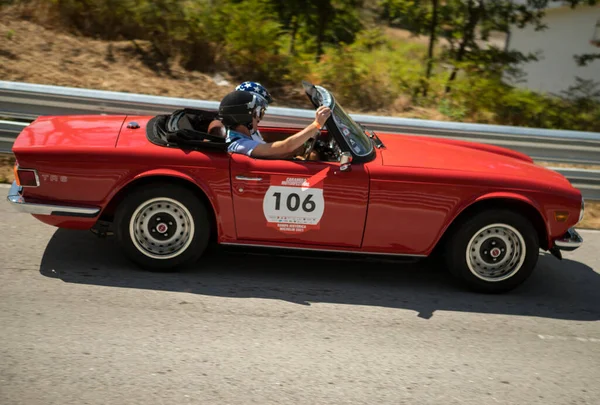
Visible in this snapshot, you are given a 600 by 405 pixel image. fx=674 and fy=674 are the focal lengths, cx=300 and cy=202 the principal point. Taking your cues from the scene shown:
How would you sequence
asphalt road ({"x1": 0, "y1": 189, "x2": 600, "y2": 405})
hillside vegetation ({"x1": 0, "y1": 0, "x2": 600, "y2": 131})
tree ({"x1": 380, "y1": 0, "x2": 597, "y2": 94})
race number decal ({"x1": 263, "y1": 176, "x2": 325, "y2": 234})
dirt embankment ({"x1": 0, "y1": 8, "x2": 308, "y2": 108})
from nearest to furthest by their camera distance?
asphalt road ({"x1": 0, "y1": 189, "x2": 600, "y2": 405})
race number decal ({"x1": 263, "y1": 176, "x2": 325, "y2": 234})
dirt embankment ({"x1": 0, "y1": 8, "x2": 308, "y2": 108})
hillside vegetation ({"x1": 0, "y1": 0, "x2": 600, "y2": 131})
tree ({"x1": 380, "y1": 0, "x2": 597, "y2": 94})

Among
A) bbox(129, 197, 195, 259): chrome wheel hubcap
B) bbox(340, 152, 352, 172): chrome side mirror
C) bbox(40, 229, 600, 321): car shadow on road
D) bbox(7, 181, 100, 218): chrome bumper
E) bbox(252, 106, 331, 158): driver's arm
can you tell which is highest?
bbox(252, 106, 331, 158): driver's arm

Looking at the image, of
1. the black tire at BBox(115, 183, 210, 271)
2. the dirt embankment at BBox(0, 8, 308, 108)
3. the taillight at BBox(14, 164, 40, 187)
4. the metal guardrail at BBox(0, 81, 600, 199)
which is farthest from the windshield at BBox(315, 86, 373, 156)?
the dirt embankment at BBox(0, 8, 308, 108)

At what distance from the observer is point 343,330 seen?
453cm

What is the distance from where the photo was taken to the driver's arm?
502 cm

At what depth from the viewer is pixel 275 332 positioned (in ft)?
14.5

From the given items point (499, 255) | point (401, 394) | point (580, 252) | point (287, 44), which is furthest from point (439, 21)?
point (401, 394)

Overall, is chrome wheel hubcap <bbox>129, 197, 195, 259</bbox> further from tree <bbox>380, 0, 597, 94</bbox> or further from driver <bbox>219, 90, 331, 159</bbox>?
tree <bbox>380, 0, 597, 94</bbox>

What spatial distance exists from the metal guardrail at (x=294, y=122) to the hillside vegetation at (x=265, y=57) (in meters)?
2.64

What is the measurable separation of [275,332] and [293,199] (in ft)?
3.35

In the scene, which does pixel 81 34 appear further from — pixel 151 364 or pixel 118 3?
pixel 151 364

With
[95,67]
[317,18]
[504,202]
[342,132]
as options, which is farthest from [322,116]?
[317,18]

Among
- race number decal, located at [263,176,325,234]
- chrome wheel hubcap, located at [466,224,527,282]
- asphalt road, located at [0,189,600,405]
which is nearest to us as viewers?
asphalt road, located at [0,189,600,405]

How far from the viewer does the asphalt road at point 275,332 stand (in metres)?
3.74

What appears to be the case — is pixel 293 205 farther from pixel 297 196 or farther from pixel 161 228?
pixel 161 228
